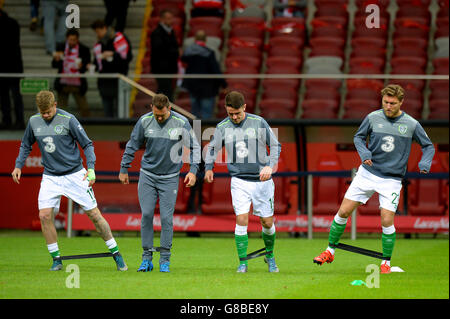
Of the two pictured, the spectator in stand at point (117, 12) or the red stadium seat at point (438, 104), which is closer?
the red stadium seat at point (438, 104)

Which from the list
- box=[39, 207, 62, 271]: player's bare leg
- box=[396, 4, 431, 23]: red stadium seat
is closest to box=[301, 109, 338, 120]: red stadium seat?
box=[396, 4, 431, 23]: red stadium seat

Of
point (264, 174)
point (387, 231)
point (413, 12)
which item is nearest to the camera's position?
point (264, 174)

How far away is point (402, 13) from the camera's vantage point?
2105 centimetres

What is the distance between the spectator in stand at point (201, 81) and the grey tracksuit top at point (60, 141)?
6833mm

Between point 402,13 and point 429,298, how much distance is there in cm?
1389

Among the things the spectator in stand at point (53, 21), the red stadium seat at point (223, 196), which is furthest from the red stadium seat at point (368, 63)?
the spectator in stand at point (53, 21)

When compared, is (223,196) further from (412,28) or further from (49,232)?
(49,232)

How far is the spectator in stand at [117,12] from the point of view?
1981 centimetres

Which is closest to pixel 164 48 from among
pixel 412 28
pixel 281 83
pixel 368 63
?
pixel 281 83

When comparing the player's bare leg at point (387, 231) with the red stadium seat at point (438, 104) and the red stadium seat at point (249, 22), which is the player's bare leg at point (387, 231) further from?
the red stadium seat at point (249, 22)

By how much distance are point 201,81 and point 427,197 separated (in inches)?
193

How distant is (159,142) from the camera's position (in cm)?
1031

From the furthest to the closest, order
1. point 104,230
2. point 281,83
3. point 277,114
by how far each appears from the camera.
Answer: point 281,83
point 277,114
point 104,230

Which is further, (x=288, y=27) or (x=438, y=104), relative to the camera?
(x=288, y=27)
